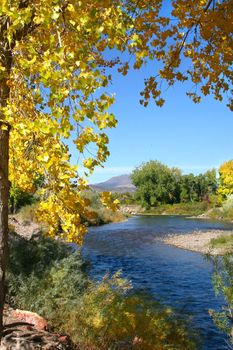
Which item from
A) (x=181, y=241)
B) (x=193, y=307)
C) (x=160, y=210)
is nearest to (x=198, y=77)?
(x=193, y=307)

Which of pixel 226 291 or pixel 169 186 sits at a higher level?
pixel 169 186

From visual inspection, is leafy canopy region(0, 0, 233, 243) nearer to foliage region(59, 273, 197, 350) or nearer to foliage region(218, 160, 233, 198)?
foliage region(59, 273, 197, 350)

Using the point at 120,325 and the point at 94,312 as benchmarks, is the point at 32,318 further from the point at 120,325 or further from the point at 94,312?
the point at 120,325

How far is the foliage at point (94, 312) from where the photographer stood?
6.82 meters

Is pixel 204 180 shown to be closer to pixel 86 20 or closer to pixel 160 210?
pixel 160 210

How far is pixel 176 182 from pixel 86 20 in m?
65.8

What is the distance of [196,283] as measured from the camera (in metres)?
15.3

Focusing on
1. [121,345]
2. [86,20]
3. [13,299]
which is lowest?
[121,345]

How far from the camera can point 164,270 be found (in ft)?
58.3

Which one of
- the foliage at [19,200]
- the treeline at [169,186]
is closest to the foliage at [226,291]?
the foliage at [19,200]

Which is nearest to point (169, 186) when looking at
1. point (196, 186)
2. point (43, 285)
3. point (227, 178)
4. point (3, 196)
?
point (196, 186)

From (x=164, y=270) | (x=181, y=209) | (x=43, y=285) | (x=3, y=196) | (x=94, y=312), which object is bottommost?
(x=164, y=270)

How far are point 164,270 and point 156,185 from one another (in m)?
48.7

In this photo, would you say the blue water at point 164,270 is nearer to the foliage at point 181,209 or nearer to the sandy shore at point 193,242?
the sandy shore at point 193,242
